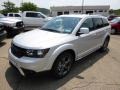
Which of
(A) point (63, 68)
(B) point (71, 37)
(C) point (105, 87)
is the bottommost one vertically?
(C) point (105, 87)

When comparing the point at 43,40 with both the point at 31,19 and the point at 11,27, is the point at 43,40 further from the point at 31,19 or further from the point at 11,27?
the point at 31,19

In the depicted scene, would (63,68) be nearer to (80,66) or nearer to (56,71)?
(56,71)

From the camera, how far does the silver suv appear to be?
398 centimetres

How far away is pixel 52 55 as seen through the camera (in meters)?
4.11

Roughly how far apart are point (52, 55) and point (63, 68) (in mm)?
764

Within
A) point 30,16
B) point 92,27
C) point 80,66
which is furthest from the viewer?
point 30,16

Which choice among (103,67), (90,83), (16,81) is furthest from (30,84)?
(103,67)

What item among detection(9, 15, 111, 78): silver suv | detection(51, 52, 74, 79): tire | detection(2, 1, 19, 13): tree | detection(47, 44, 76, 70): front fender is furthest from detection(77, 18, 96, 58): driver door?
detection(2, 1, 19, 13): tree

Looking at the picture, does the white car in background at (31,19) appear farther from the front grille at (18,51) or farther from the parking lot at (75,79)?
the front grille at (18,51)

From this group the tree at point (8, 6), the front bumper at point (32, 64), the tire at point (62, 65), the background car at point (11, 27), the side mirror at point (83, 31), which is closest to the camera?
the front bumper at point (32, 64)

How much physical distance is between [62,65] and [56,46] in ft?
2.24

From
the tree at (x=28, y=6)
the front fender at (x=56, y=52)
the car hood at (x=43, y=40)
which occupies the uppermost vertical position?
the tree at (x=28, y=6)

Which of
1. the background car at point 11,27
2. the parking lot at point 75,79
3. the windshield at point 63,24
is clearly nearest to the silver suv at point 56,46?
the windshield at point 63,24

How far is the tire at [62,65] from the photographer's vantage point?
171 inches
